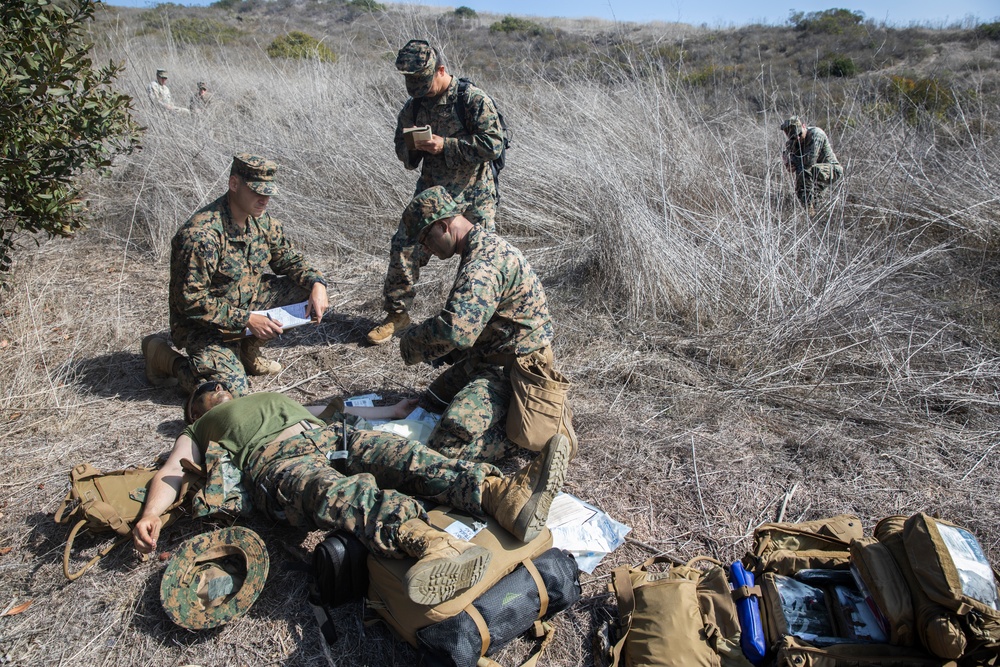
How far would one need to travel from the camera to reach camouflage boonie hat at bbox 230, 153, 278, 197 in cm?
363

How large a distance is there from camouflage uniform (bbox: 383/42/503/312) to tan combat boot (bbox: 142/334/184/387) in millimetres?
1436

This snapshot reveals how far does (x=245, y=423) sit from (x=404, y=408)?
38.1 inches

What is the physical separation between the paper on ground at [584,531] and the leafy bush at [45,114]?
133 inches

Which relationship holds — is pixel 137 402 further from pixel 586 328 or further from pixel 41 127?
pixel 586 328

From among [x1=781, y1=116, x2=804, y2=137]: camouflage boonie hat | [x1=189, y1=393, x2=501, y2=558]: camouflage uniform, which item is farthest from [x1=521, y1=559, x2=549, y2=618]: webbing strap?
[x1=781, y1=116, x2=804, y2=137]: camouflage boonie hat

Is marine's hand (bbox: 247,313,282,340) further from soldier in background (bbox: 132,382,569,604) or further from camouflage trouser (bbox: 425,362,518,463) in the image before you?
camouflage trouser (bbox: 425,362,518,463)

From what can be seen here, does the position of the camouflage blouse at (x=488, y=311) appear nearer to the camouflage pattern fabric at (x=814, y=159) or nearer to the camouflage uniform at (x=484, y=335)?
the camouflage uniform at (x=484, y=335)

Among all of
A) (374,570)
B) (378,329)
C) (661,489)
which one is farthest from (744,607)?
(378,329)

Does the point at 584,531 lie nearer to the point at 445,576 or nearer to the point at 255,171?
the point at 445,576

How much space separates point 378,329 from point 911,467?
3280 mm

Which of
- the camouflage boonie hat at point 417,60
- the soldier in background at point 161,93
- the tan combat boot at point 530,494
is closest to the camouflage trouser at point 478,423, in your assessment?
the tan combat boot at point 530,494

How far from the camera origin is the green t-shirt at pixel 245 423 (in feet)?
9.16

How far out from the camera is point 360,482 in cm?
255

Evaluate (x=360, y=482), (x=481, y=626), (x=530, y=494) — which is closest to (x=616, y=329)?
(x=530, y=494)
